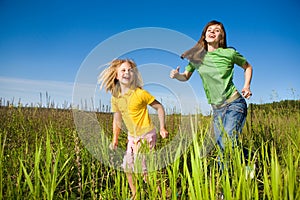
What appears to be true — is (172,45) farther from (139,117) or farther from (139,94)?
(139,117)

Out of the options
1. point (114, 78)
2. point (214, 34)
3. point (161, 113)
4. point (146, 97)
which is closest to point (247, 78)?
point (214, 34)

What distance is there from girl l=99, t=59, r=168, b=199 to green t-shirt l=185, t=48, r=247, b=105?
0.75m

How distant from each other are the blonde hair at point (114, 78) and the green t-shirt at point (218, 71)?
2.61 feet

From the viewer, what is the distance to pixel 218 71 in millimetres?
2723

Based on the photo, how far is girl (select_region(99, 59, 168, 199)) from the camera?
200 cm

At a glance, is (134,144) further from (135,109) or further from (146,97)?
(146,97)

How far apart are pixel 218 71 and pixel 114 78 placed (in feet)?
3.61

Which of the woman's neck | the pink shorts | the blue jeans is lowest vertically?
the pink shorts

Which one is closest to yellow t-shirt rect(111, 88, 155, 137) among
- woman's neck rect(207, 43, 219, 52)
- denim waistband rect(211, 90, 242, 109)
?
denim waistband rect(211, 90, 242, 109)

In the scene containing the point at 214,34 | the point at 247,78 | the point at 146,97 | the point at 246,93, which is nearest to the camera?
the point at 146,97

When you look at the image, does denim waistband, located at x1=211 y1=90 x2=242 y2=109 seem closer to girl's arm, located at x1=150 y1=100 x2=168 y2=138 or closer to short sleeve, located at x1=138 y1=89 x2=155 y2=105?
girl's arm, located at x1=150 y1=100 x2=168 y2=138

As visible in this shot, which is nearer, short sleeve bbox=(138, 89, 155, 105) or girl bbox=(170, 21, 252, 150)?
short sleeve bbox=(138, 89, 155, 105)

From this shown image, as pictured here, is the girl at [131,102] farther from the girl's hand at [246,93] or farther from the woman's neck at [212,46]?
the woman's neck at [212,46]

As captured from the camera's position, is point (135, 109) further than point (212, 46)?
No
